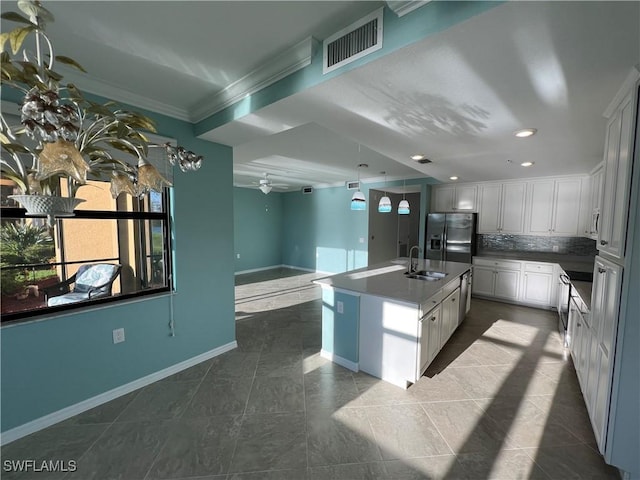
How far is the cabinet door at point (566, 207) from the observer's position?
180 inches

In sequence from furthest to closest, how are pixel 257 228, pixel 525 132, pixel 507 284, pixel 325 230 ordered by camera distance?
1. pixel 257 228
2. pixel 325 230
3. pixel 507 284
4. pixel 525 132

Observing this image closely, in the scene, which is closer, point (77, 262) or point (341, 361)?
point (77, 262)

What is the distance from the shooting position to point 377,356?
8.75ft

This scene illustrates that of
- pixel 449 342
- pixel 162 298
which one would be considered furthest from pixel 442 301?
pixel 162 298

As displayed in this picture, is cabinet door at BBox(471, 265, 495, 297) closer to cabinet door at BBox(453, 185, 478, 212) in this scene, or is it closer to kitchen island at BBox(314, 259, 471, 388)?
cabinet door at BBox(453, 185, 478, 212)

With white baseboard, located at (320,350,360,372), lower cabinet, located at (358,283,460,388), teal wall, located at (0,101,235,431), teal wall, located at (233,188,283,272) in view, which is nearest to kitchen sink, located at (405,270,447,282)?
lower cabinet, located at (358,283,460,388)

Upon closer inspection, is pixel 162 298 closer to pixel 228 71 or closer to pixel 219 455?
pixel 219 455

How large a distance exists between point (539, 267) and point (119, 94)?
6150 mm

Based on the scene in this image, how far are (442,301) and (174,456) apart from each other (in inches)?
104

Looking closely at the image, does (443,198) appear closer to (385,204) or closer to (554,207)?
(554,207)

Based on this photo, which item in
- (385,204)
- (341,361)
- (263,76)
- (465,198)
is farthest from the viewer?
(465,198)

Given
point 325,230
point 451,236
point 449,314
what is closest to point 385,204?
point 449,314

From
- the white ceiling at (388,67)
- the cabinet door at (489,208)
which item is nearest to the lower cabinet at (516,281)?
the cabinet door at (489,208)

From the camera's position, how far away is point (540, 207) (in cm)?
489
